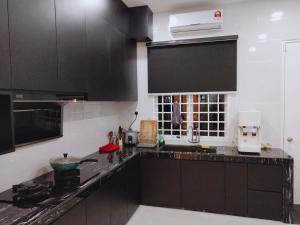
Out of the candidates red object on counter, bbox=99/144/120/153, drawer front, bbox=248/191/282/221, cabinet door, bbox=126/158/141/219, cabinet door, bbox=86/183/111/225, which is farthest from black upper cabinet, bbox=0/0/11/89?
drawer front, bbox=248/191/282/221

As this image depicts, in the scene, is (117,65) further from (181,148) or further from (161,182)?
(161,182)

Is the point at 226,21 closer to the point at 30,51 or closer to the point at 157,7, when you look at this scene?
the point at 157,7

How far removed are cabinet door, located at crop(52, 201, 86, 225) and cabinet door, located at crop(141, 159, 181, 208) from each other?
1427 millimetres

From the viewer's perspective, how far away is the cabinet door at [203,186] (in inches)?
114

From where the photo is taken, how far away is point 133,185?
116 inches

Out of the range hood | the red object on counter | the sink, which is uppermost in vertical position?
the range hood

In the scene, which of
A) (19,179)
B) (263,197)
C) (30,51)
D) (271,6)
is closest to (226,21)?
(271,6)

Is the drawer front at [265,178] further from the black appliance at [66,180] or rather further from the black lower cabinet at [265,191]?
the black appliance at [66,180]

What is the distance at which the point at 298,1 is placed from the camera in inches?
117

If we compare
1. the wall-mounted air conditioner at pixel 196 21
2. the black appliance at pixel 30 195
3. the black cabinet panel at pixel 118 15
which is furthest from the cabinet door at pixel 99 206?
the wall-mounted air conditioner at pixel 196 21

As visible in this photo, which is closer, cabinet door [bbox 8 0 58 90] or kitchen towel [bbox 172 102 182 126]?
cabinet door [bbox 8 0 58 90]

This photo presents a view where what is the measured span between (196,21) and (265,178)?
2.33m

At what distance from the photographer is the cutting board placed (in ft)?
11.6

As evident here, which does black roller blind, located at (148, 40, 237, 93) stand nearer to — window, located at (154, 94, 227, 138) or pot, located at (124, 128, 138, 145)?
window, located at (154, 94, 227, 138)
